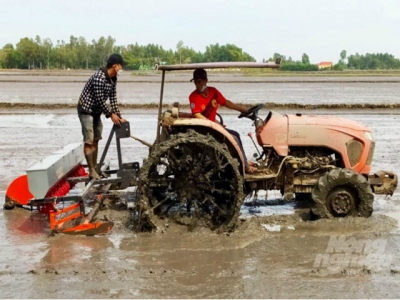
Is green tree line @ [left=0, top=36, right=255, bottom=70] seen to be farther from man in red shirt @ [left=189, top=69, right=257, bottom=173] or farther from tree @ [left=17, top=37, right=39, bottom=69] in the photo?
man in red shirt @ [left=189, top=69, right=257, bottom=173]

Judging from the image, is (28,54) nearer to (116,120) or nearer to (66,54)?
Result: (66,54)

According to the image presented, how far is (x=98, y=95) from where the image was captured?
7.68 meters

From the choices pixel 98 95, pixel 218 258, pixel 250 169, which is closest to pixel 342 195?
pixel 250 169

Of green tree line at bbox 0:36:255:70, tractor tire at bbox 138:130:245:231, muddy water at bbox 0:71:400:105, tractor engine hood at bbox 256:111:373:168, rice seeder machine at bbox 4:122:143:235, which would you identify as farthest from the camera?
green tree line at bbox 0:36:255:70

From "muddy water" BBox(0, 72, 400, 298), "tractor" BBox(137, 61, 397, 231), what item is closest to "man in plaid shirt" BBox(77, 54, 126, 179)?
"tractor" BBox(137, 61, 397, 231)

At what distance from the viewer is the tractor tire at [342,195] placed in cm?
719

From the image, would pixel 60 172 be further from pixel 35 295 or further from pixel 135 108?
pixel 135 108

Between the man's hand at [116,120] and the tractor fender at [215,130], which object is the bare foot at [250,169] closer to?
the tractor fender at [215,130]

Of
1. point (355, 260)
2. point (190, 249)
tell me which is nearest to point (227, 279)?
point (190, 249)

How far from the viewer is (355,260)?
6.00 metres

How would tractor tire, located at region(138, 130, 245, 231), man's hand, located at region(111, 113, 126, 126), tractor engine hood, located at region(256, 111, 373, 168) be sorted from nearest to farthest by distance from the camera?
1. tractor tire, located at region(138, 130, 245, 231)
2. tractor engine hood, located at region(256, 111, 373, 168)
3. man's hand, located at region(111, 113, 126, 126)

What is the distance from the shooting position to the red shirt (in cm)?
728

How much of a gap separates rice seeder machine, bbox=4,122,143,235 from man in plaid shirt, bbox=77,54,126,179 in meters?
0.19

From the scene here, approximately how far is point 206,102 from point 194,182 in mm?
1025
